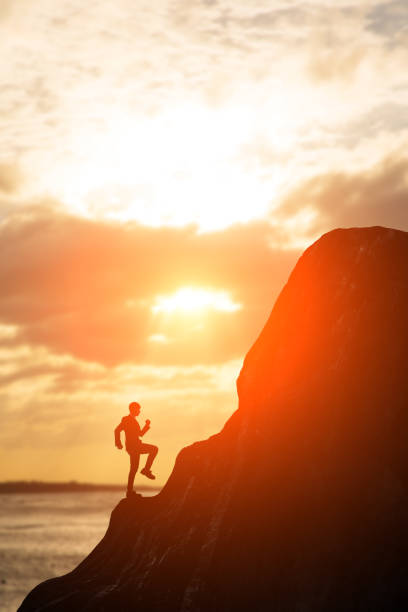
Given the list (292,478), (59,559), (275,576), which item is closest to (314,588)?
(275,576)

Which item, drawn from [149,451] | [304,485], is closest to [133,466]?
[149,451]

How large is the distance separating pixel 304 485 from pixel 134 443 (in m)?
7.13

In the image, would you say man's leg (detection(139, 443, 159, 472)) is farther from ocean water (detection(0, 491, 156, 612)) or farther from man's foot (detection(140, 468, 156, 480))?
ocean water (detection(0, 491, 156, 612))

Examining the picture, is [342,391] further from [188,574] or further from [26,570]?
[26,570]

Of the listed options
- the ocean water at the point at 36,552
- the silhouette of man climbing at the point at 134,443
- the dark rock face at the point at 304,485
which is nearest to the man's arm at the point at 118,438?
the silhouette of man climbing at the point at 134,443

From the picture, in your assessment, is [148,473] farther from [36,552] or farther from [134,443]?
[36,552]

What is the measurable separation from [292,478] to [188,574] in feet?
12.9

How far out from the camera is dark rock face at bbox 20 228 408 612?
934 inches

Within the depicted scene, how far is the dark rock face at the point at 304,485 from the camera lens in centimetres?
2372

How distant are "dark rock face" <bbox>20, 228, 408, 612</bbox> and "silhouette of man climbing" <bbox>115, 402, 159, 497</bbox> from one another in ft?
3.88

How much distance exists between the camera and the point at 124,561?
91.7 ft

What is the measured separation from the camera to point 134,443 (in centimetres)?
2998

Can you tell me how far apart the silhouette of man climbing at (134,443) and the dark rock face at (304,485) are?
3.88ft

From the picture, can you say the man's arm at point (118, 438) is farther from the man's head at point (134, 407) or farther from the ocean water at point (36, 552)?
the ocean water at point (36, 552)
